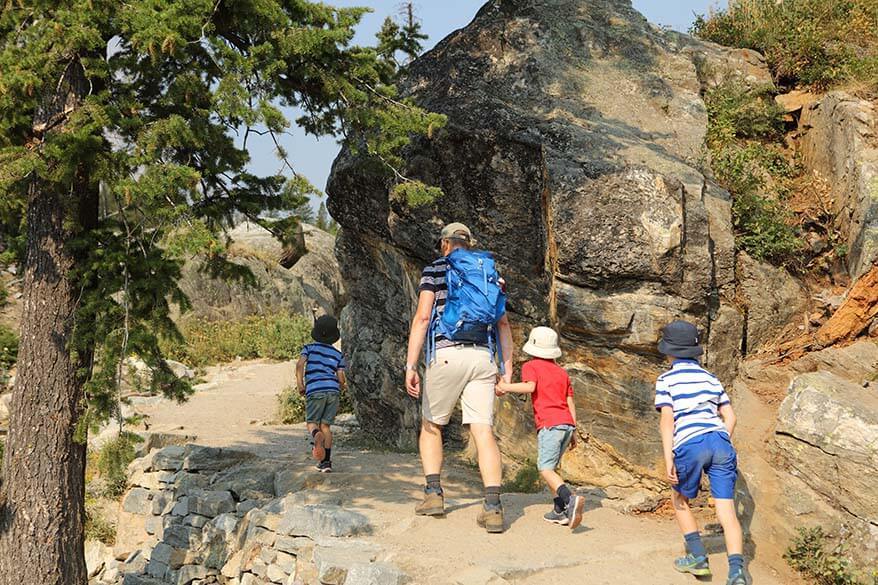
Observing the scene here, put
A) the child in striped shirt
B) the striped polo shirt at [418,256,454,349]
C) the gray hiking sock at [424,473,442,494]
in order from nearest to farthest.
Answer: the child in striped shirt, the striped polo shirt at [418,256,454,349], the gray hiking sock at [424,473,442,494]

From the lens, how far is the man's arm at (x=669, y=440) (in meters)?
5.48

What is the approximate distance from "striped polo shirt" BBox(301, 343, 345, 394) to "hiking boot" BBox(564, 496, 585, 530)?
3399mm

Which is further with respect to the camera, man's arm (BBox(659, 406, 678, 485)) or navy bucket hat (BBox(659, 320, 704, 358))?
navy bucket hat (BBox(659, 320, 704, 358))

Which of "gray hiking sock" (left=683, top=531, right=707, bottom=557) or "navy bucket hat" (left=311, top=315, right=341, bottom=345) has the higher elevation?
"navy bucket hat" (left=311, top=315, right=341, bottom=345)

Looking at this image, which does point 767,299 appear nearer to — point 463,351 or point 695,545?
point 695,545

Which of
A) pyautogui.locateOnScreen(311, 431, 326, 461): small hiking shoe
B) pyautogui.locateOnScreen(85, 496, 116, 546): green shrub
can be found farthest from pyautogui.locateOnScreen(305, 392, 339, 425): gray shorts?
pyautogui.locateOnScreen(85, 496, 116, 546): green shrub

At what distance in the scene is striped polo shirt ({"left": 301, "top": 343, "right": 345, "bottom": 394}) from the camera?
8844 mm

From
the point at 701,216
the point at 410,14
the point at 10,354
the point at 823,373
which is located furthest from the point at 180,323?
the point at 823,373

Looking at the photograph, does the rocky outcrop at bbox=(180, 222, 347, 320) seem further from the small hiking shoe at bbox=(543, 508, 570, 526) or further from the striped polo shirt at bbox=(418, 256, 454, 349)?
the small hiking shoe at bbox=(543, 508, 570, 526)

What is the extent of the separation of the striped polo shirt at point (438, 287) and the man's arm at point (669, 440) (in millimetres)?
1668

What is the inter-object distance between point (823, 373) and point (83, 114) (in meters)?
6.20

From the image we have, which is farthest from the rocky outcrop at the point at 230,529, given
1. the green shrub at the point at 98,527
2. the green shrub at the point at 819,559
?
the green shrub at the point at 819,559

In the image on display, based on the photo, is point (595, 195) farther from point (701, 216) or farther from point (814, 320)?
point (814, 320)

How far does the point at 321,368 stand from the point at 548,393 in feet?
10.5
